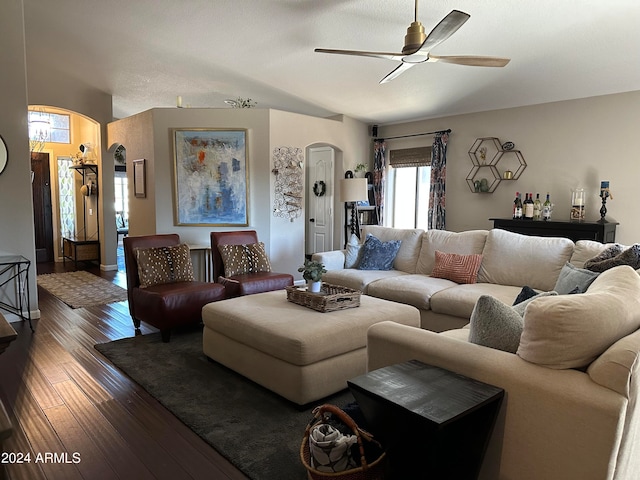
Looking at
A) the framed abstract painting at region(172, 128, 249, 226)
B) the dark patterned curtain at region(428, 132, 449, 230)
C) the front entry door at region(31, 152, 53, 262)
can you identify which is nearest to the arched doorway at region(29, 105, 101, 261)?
the front entry door at region(31, 152, 53, 262)

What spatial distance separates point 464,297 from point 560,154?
313cm

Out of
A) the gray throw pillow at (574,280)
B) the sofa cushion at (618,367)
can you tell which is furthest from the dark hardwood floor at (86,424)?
the gray throw pillow at (574,280)

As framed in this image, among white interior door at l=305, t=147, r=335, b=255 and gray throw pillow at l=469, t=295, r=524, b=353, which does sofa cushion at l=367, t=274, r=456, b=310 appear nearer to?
gray throw pillow at l=469, t=295, r=524, b=353

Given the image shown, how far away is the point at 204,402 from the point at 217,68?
16.1 ft

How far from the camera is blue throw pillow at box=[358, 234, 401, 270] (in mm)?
5020

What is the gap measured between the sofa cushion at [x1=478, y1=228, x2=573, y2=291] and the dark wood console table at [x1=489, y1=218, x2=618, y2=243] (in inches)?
48.6

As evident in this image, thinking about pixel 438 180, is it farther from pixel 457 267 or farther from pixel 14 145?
pixel 14 145

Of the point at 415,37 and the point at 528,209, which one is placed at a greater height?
the point at 415,37

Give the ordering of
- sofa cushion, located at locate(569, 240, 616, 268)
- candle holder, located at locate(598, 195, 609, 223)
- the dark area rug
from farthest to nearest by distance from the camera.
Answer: candle holder, located at locate(598, 195, 609, 223)
sofa cushion, located at locate(569, 240, 616, 268)
the dark area rug

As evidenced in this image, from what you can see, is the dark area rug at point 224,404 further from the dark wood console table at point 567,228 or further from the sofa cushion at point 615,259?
the dark wood console table at point 567,228

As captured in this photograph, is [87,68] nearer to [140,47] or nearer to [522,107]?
[140,47]

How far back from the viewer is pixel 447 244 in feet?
15.6

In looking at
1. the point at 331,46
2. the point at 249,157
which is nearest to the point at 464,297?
the point at 331,46

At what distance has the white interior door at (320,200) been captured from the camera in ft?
25.3
